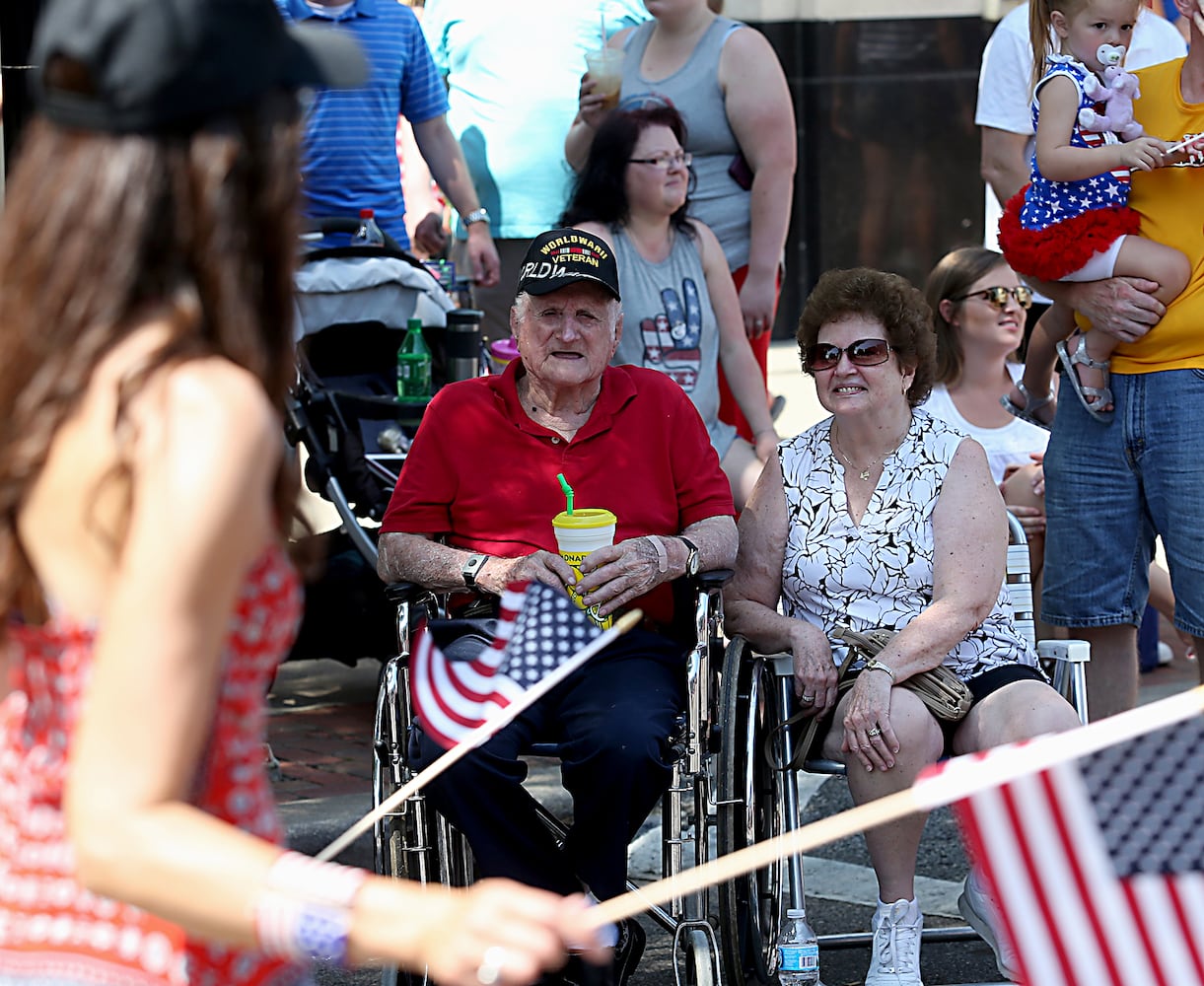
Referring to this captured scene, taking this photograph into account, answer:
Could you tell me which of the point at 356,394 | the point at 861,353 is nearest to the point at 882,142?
the point at 356,394

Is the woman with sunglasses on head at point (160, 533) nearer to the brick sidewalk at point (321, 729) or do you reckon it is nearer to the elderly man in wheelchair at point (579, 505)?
the elderly man in wheelchair at point (579, 505)

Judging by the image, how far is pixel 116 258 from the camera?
4.96ft

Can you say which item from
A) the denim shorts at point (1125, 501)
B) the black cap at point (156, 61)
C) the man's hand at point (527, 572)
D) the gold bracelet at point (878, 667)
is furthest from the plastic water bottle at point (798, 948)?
the black cap at point (156, 61)

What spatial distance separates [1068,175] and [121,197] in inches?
123

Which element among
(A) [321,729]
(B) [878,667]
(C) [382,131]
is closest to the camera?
(B) [878,667]

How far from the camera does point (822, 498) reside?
4.13m

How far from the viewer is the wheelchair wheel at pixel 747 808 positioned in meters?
3.72

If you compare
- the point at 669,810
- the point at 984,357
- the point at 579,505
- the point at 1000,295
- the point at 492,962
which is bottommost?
the point at 669,810

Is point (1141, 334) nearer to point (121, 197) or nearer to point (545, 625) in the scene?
point (545, 625)

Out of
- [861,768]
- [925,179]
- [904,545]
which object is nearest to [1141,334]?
[904,545]

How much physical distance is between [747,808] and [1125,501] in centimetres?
133

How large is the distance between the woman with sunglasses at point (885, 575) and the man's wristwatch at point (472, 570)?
0.64m

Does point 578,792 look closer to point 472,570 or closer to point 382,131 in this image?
point 472,570

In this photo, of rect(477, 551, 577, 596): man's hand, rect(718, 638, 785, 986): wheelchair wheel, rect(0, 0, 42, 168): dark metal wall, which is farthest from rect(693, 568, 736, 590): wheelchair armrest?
rect(0, 0, 42, 168): dark metal wall
